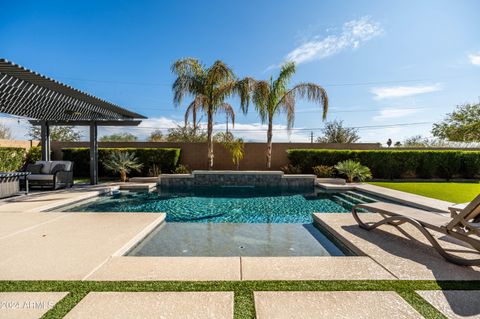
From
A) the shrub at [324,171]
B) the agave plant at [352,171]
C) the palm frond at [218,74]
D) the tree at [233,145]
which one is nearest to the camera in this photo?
the agave plant at [352,171]

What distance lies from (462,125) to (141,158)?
90.6ft

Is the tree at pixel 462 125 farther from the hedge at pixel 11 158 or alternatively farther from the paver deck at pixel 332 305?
the hedge at pixel 11 158

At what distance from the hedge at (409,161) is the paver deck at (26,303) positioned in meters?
13.4

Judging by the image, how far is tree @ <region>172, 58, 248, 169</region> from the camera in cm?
1244

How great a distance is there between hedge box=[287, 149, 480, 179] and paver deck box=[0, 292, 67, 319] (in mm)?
13395

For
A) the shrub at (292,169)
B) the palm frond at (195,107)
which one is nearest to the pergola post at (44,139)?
the palm frond at (195,107)

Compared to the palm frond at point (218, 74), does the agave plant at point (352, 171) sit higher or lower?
lower

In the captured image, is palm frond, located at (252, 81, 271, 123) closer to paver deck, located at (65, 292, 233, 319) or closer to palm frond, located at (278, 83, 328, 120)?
palm frond, located at (278, 83, 328, 120)

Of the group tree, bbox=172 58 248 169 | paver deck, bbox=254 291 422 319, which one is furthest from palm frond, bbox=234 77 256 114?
paver deck, bbox=254 291 422 319

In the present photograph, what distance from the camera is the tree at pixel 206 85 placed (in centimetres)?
1244

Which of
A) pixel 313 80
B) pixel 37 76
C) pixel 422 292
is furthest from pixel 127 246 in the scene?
pixel 313 80

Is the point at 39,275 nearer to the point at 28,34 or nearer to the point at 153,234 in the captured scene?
the point at 153,234

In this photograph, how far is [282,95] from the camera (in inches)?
518

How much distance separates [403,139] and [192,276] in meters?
46.6
